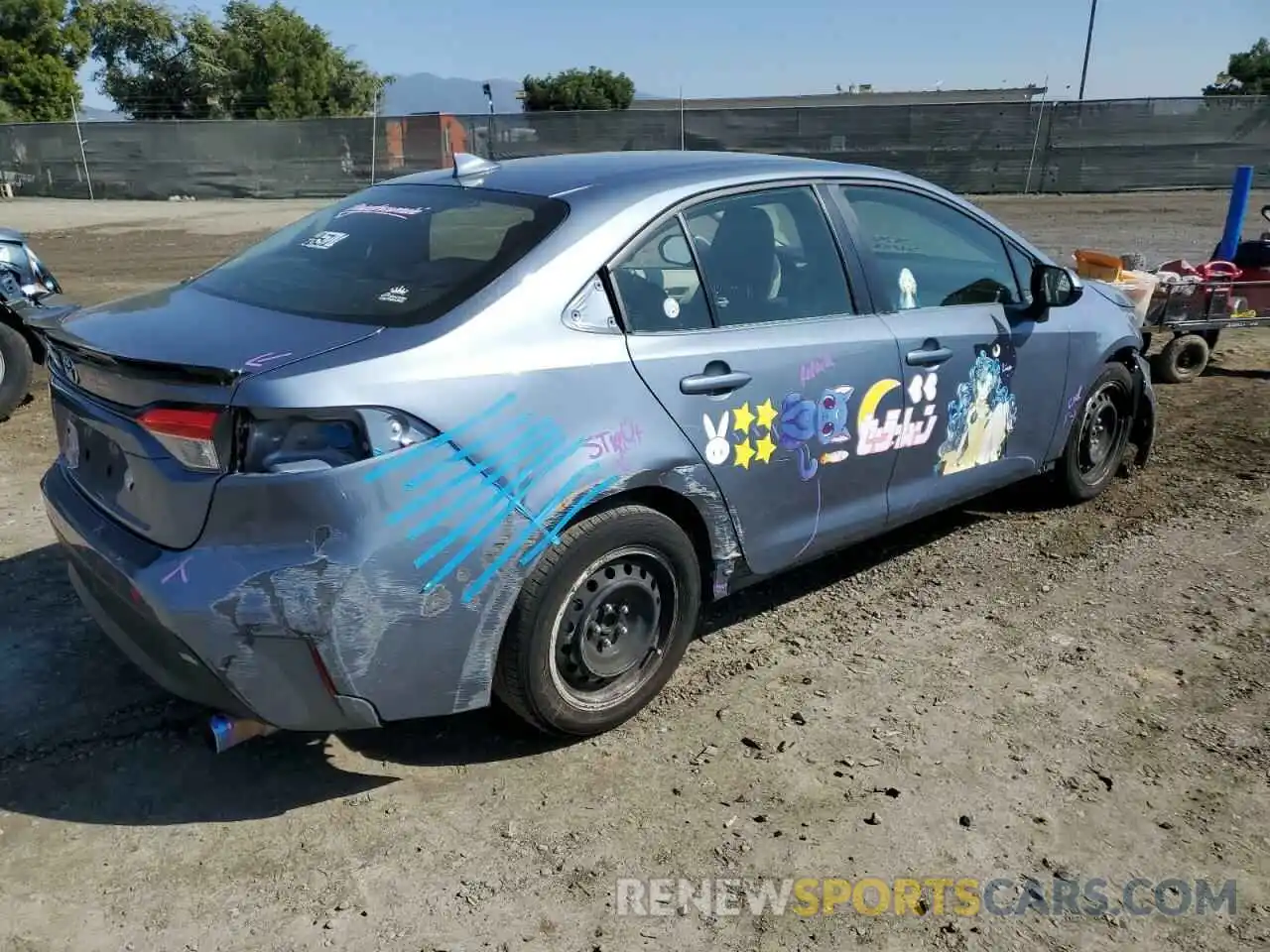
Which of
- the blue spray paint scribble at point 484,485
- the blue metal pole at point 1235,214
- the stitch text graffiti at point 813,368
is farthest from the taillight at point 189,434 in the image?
the blue metal pole at point 1235,214

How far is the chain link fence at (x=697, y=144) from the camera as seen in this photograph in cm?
2316

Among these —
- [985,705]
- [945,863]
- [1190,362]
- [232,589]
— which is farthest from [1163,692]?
[1190,362]

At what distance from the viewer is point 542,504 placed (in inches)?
110

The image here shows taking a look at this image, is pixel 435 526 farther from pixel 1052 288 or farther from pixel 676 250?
pixel 1052 288

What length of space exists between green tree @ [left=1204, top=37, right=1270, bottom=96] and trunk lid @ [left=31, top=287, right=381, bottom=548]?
6091cm

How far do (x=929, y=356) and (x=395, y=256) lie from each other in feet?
6.57

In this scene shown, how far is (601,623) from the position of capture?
3.18 m

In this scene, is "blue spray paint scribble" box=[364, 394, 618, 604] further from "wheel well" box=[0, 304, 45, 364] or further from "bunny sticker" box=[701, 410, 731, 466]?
"wheel well" box=[0, 304, 45, 364]

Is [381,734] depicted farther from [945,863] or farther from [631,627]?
[945,863]

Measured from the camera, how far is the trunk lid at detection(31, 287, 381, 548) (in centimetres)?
256

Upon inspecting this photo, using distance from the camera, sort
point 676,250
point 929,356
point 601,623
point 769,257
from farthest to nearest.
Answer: point 929,356, point 769,257, point 676,250, point 601,623

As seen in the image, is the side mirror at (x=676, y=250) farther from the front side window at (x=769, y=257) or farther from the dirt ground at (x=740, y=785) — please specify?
the dirt ground at (x=740, y=785)

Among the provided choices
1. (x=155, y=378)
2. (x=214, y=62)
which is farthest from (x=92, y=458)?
(x=214, y=62)

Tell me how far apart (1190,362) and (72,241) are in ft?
56.3
